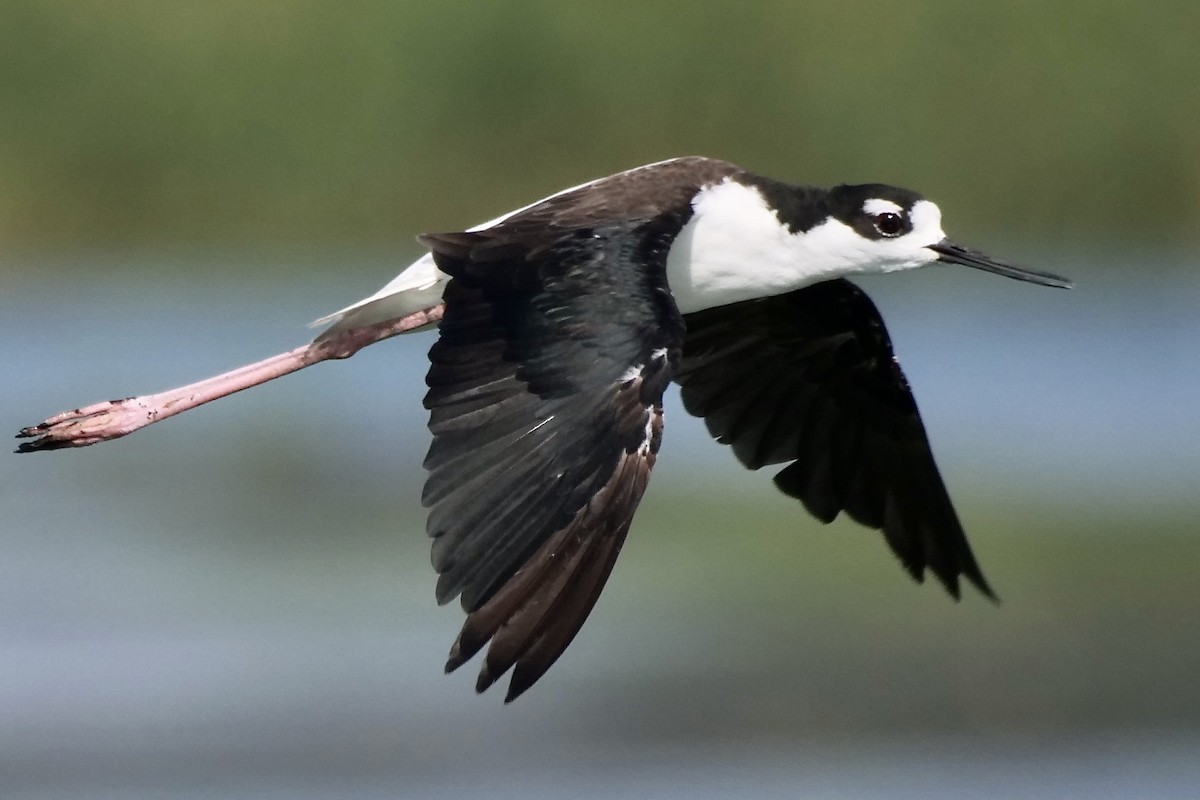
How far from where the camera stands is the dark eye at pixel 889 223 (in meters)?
6.62

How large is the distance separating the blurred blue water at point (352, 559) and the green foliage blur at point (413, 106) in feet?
1.61

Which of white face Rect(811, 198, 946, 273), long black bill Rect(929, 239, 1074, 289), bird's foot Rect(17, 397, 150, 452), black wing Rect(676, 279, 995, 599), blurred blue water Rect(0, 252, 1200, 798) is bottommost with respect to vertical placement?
blurred blue water Rect(0, 252, 1200, 798)

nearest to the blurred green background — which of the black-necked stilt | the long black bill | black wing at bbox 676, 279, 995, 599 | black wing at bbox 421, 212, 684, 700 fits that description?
black wing at bbox 676, 279, 995, 599

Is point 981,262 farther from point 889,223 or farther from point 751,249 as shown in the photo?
point 751,249

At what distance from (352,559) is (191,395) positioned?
3.13 meters

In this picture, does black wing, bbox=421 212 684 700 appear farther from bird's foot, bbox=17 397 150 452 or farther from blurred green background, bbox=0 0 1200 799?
blurred green background, bbox=0 0 1200 799

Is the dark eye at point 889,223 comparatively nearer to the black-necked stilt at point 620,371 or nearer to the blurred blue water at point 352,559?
the black-necked stilt at point 620,371

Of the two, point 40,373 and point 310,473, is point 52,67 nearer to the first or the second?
point 40,373

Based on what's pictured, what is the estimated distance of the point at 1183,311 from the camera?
45.0ft

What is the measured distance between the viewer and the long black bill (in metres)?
6.61

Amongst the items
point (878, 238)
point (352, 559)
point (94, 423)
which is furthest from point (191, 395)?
point (352, 559)

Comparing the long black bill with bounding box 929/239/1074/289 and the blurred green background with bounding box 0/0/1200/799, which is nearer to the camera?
the long black bill with bounding box 929/239/1074/289

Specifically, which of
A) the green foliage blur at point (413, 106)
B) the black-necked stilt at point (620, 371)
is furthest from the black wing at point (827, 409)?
the green foliage blur at point (413, 106)

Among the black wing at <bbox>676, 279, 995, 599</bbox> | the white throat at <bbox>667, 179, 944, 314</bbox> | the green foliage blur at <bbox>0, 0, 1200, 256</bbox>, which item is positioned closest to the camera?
the white throat at <bbox>667, 179, 944, 314</bbox>
